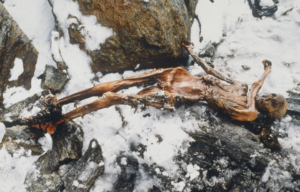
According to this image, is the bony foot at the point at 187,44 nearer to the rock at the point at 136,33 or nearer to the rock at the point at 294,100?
the rock at the point at 136,33

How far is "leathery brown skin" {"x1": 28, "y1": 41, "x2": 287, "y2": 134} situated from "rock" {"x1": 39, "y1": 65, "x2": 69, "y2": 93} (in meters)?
0.78

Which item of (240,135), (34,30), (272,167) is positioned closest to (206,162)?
(240,135)

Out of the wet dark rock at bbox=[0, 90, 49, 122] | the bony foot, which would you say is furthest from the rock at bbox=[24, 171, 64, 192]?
the bony foot

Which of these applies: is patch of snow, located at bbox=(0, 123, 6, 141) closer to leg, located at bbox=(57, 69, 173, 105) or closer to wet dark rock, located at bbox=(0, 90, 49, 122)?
wet dark rock, located at bbox=(0, 90, 49, 122)

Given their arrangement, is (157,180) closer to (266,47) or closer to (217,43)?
(217,43)

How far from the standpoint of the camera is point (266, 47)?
12.0 ft

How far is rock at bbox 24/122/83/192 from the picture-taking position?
80.4 inches

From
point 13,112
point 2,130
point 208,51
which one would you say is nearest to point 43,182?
point 2,130

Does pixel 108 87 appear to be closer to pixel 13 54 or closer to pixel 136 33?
pixel 136 33

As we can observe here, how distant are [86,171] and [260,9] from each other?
17.9 ft

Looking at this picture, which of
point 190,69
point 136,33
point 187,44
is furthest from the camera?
point 190,69

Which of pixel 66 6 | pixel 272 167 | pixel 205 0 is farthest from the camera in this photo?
pixel 205 0

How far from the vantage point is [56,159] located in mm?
2166

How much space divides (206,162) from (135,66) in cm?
205
